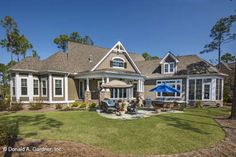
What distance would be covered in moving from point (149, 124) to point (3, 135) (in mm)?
7286

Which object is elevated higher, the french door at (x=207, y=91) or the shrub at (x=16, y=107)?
the french door at (x=207, y=91)

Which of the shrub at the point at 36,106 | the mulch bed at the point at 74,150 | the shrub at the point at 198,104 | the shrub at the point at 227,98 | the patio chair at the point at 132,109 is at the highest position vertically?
the shrub at the point at 227,98

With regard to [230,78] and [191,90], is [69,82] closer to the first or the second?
[191,90]

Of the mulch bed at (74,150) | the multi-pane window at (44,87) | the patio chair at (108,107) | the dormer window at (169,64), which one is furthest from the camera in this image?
the dormer window at (169,64)

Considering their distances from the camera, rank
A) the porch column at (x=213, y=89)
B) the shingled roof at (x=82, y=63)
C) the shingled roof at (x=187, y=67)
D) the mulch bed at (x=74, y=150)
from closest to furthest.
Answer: the mulch bed at (x=74, y=150)
the shingled roof at (x=82, y=63)
the porch column at (x=213, y=89)
the shingled roof at (x=187, y=67)

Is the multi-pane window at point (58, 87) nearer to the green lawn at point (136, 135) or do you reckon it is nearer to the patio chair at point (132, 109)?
the patio chair at point (132, 109)

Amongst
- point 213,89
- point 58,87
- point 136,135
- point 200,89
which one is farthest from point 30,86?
point 213,89

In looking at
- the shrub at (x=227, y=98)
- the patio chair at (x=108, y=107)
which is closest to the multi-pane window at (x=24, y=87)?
the patio chair at (x=108, y=107)

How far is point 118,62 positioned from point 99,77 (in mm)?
4927

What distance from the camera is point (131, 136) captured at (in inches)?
304

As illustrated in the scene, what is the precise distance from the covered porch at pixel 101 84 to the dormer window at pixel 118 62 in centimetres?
220

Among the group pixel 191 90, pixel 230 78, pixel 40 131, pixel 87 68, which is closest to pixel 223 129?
pixel 40 131

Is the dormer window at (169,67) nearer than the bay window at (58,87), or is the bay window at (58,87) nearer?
the bay window at (58,87)

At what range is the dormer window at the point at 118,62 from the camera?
886 inches
